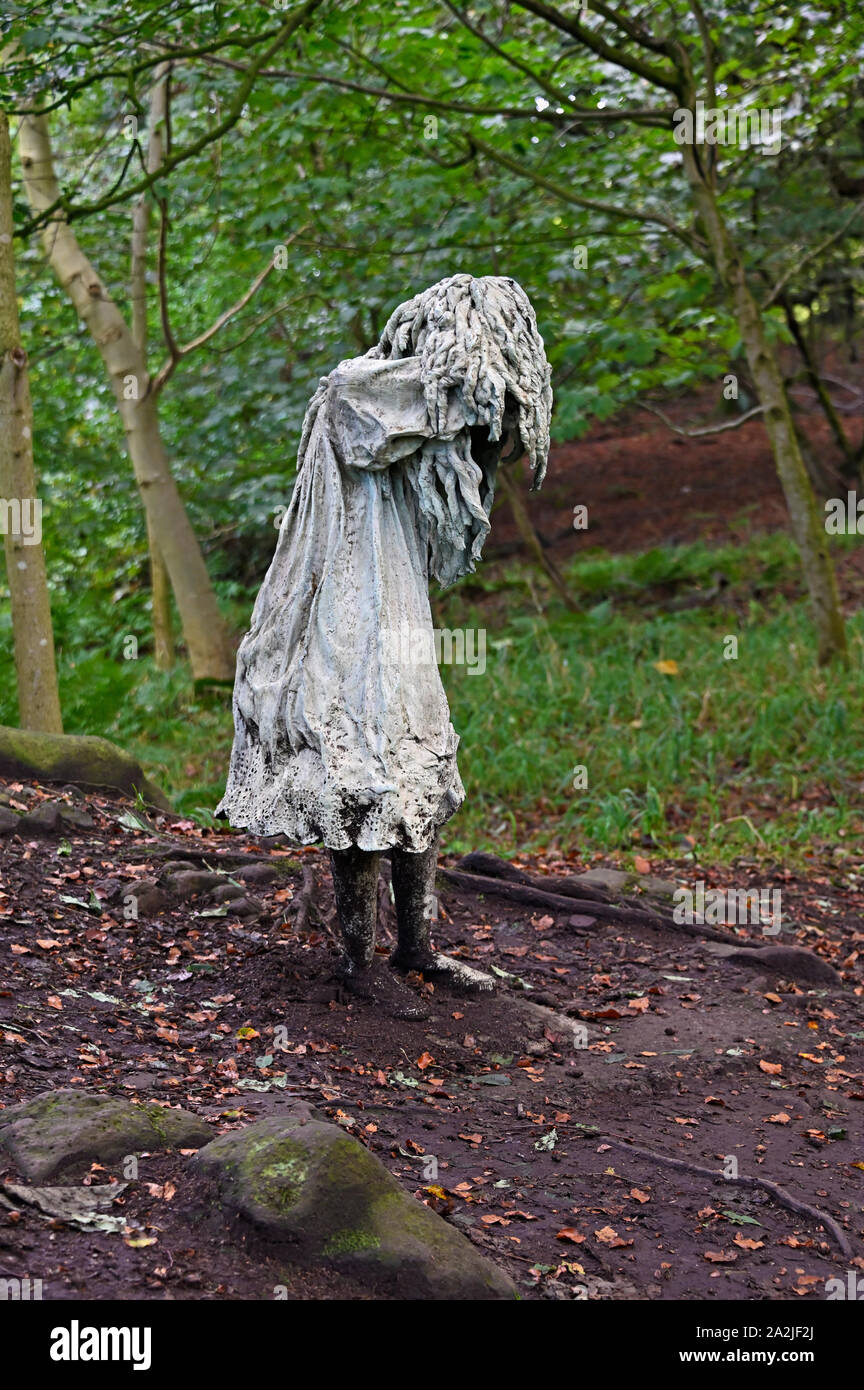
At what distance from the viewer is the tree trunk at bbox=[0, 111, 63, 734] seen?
256 inches

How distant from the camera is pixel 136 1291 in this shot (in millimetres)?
2607

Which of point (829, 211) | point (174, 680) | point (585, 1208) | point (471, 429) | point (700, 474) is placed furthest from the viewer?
point (700, 474)

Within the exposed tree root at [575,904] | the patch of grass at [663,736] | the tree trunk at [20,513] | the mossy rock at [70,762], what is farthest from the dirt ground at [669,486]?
the mossy rock at [70,762]

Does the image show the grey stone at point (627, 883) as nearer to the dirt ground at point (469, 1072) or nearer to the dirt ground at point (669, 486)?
the dirt ground at point (469, 1072)

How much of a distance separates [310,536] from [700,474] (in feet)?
45.4

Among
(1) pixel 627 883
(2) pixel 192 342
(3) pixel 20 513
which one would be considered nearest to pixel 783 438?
(1) pixel 627 883

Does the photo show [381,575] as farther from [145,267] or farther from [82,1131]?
[145,267]

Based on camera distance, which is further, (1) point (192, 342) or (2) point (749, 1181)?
(1) point (192, 342)

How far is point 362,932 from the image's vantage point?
14.6 ft

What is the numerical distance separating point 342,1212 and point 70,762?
13.3 feet

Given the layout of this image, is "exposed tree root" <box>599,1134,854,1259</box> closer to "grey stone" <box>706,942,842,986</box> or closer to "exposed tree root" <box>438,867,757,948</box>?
"grey stone" <box>706,942,842,986</box>

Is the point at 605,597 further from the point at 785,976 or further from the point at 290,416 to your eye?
the point at 785,976

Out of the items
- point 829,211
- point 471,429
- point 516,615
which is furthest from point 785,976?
point 829,211

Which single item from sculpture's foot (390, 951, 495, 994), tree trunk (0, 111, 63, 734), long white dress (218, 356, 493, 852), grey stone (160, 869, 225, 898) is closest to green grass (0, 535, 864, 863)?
tree trunk (0, 111, 63, 734)
